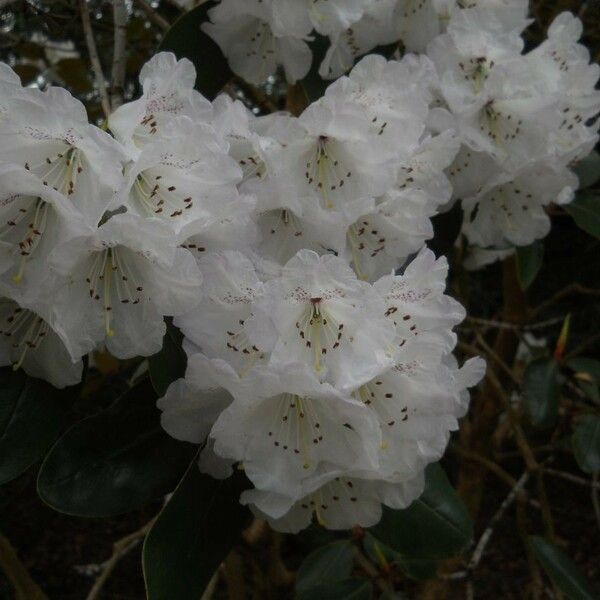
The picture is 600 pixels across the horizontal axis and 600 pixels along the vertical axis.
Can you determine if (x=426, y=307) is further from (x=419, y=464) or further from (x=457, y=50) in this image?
(x=457, y=50)

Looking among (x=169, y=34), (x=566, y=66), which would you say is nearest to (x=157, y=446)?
(x=169, y=34)

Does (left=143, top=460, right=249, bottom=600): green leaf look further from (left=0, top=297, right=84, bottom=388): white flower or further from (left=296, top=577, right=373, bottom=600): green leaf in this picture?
(left=296, top=577, right=373, bottom=600): green leaf

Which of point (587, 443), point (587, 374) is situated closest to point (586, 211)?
point (587, 374)

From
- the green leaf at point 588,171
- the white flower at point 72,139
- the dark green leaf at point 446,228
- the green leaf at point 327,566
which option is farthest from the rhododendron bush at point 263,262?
the green leaf at point 327,566

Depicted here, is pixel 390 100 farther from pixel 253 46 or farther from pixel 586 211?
pixel 586 211

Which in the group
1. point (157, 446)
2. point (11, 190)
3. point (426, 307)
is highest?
point (11, 190)

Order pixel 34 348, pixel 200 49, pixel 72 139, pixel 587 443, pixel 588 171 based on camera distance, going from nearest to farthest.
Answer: pixel 72 139 < pixel 34 348 < pixel 200 49 < pixel 587 443 < pixel 588 171

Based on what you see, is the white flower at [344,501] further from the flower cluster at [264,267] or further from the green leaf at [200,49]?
the green leaf at [200,49]
